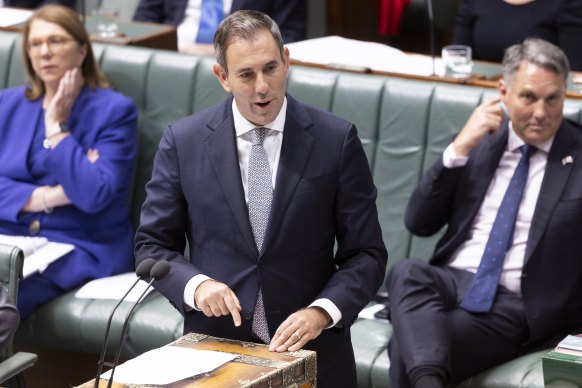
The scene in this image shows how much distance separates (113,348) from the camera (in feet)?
12.4

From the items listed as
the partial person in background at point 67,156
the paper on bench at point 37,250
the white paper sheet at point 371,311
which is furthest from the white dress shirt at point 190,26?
the white paper sheet at point 371,311

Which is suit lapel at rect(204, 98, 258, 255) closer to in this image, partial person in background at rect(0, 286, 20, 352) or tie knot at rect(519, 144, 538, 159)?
partial person in background at rect(0, 286, 20, 352)

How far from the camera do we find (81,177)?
12.9ft

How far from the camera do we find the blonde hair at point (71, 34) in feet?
13.5

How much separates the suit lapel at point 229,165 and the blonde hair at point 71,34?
1.57m

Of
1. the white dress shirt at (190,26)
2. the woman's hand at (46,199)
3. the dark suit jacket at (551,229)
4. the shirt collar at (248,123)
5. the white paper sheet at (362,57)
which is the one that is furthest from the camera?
the white dress shirt at (190,26)

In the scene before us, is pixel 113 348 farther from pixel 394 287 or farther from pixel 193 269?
pixel 193 269

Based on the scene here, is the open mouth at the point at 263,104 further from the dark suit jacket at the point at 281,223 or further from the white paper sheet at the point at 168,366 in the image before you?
the white paper sheet at the point at 168,366

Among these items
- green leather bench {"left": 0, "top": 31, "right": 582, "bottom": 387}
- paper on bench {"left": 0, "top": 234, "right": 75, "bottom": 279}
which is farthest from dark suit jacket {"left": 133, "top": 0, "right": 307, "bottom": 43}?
paper on bench {"left": 0, "top": 234, "right": 75, "bottom": 279}

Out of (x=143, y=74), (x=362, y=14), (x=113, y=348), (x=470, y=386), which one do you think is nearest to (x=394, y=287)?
(x=470, y=386)

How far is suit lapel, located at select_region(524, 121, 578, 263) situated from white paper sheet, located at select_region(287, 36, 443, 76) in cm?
79

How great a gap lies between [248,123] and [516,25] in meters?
2.22

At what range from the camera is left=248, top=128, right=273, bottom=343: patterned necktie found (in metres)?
2.65

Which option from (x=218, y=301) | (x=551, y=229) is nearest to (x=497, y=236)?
(x=551, y=229)
